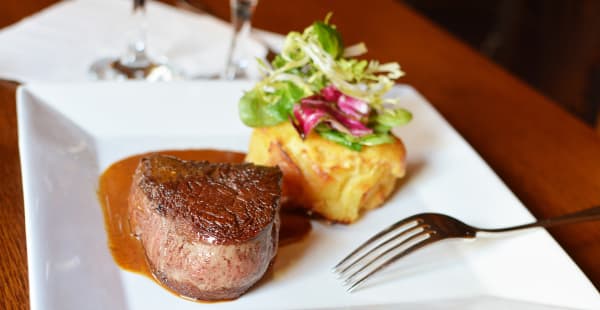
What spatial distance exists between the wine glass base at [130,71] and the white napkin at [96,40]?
0.04 metres

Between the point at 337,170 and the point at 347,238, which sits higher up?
the point at 337,170

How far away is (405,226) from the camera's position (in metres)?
2.05

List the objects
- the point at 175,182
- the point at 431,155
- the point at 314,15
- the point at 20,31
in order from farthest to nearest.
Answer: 1. the point at 314,15
2. the point at 20,31
3. the point at 431,155
4. the point at 175,182

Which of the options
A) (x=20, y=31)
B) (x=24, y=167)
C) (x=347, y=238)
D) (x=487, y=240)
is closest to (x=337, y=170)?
(x=347, y=238)

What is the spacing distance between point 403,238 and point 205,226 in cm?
68

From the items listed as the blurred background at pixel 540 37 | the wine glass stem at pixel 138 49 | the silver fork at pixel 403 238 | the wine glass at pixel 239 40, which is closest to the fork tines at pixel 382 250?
the silver fork at pixel 403 238

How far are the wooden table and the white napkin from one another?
21 centimetres

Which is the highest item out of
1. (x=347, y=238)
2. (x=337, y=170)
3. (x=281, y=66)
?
(x=281, y=66)

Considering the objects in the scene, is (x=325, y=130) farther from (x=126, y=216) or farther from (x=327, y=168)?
(x=126, y=216)

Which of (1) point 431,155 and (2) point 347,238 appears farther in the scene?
(1) point 431,155

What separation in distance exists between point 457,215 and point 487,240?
0.17m

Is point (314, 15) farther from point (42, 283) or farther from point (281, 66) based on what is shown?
point (42, 283)

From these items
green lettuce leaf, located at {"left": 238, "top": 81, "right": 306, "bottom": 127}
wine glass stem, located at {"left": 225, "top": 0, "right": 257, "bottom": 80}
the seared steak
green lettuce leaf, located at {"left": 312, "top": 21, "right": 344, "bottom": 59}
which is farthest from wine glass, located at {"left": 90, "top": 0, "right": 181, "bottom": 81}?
the seared steak

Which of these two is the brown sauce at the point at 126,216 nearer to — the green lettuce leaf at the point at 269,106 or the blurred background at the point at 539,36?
the green lettuce leaf at the point at 269,106
